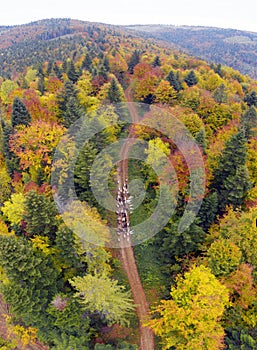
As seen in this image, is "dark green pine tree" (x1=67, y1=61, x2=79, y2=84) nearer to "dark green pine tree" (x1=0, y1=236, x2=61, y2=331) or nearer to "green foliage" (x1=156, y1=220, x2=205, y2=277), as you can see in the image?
"green foliage" (x1=156, y1=220, x2=205, y2=277)

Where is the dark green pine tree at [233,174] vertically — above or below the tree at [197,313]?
above

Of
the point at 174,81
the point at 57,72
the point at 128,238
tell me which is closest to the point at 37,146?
the point at 128,238

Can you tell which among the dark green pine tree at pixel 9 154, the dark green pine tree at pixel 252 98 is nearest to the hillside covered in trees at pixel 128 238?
the dark green pine tree at pixel 9 154

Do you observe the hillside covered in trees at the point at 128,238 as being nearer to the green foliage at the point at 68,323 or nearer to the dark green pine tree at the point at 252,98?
the green foliage at the point at 68,323

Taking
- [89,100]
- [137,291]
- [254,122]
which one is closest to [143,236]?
[137,291]

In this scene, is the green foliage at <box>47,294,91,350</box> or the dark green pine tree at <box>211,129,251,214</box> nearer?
the green foliage at <box>47,294,91,350</box>

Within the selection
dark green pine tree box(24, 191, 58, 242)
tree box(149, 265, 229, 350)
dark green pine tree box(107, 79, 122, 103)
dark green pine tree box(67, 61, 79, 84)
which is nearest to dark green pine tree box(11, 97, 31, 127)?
dark green pine tree box(107, 79, 122, 103)
